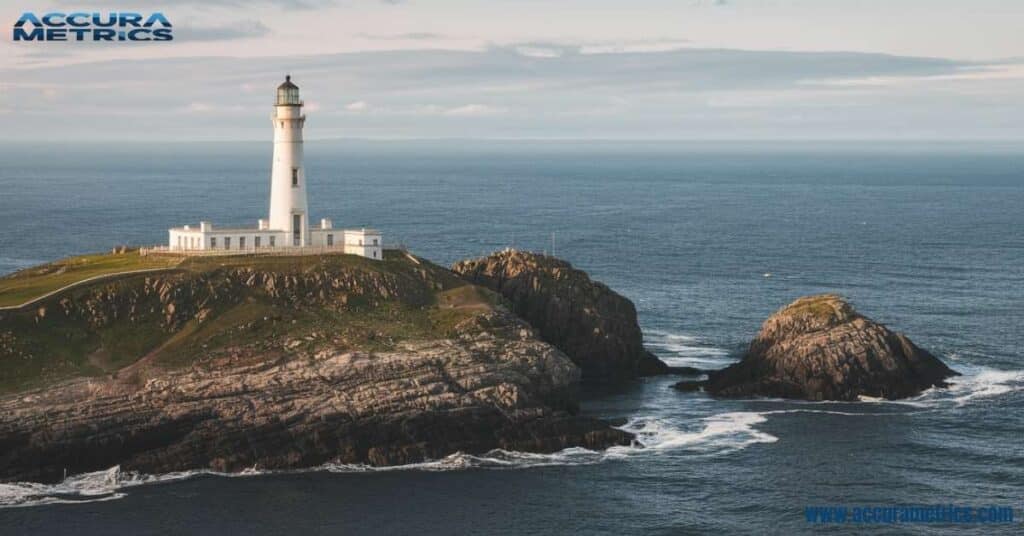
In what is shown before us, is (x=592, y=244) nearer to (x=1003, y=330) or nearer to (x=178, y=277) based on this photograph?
(x=1003, y=330)

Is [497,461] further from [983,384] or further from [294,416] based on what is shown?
[983,384]

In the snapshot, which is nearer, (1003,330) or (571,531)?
(571,531)

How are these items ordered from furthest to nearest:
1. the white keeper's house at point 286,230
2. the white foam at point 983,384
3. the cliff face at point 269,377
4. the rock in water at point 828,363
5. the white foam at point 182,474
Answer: the white keeper's house at point 286,230 → the rock in water at point 828,363 → the white foam at point 983,384 → the cliff face at point 269,377 → the white foam at point 182,474

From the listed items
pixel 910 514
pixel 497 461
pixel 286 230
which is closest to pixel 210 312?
pixel 286 230

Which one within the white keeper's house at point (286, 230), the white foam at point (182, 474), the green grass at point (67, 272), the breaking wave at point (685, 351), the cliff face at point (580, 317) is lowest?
the white foam at point (182, 474)

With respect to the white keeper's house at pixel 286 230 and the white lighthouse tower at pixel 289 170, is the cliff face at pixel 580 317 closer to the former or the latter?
the white keeper's house at pixel 286 230

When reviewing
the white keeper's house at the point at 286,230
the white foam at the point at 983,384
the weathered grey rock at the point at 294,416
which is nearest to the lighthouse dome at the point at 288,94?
the white keeper's house at the point at 286,230

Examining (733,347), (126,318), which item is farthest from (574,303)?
(126,318)

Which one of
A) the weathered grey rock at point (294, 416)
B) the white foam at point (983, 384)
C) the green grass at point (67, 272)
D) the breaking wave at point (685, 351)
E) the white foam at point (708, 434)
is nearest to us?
the weathered grey rock at point (294, 416)
